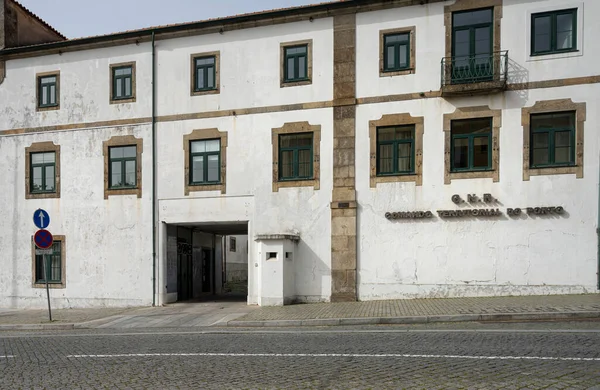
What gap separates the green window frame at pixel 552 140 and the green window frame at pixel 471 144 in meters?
1.24

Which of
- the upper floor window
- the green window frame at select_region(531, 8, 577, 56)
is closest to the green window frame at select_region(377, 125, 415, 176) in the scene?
the green window frame at select_region(531, 8, 577, 56)

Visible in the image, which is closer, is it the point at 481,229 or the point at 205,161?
the point at 481,229

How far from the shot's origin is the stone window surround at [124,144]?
19312mm

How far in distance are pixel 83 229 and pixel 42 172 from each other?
303 cm

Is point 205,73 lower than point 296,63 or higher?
lower

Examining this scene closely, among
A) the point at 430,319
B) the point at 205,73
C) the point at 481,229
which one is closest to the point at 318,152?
the point at 205,73

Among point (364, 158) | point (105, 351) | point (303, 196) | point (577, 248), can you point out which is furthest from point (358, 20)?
point (105, 351)

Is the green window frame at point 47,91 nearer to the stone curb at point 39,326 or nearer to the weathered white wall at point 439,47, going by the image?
the stone curb at point 39,326

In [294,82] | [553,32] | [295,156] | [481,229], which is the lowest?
[481,229]

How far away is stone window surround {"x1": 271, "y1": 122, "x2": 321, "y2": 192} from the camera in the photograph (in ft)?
57.3

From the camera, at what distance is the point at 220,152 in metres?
18.6

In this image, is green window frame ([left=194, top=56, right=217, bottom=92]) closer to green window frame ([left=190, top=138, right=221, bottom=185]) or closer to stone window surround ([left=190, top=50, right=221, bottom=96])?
stone window surround ([left=190, top=50, right=221, bottom=96])

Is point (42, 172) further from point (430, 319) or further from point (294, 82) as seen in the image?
point (430, 319)

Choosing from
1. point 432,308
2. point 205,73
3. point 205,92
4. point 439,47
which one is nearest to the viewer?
point 432,308
